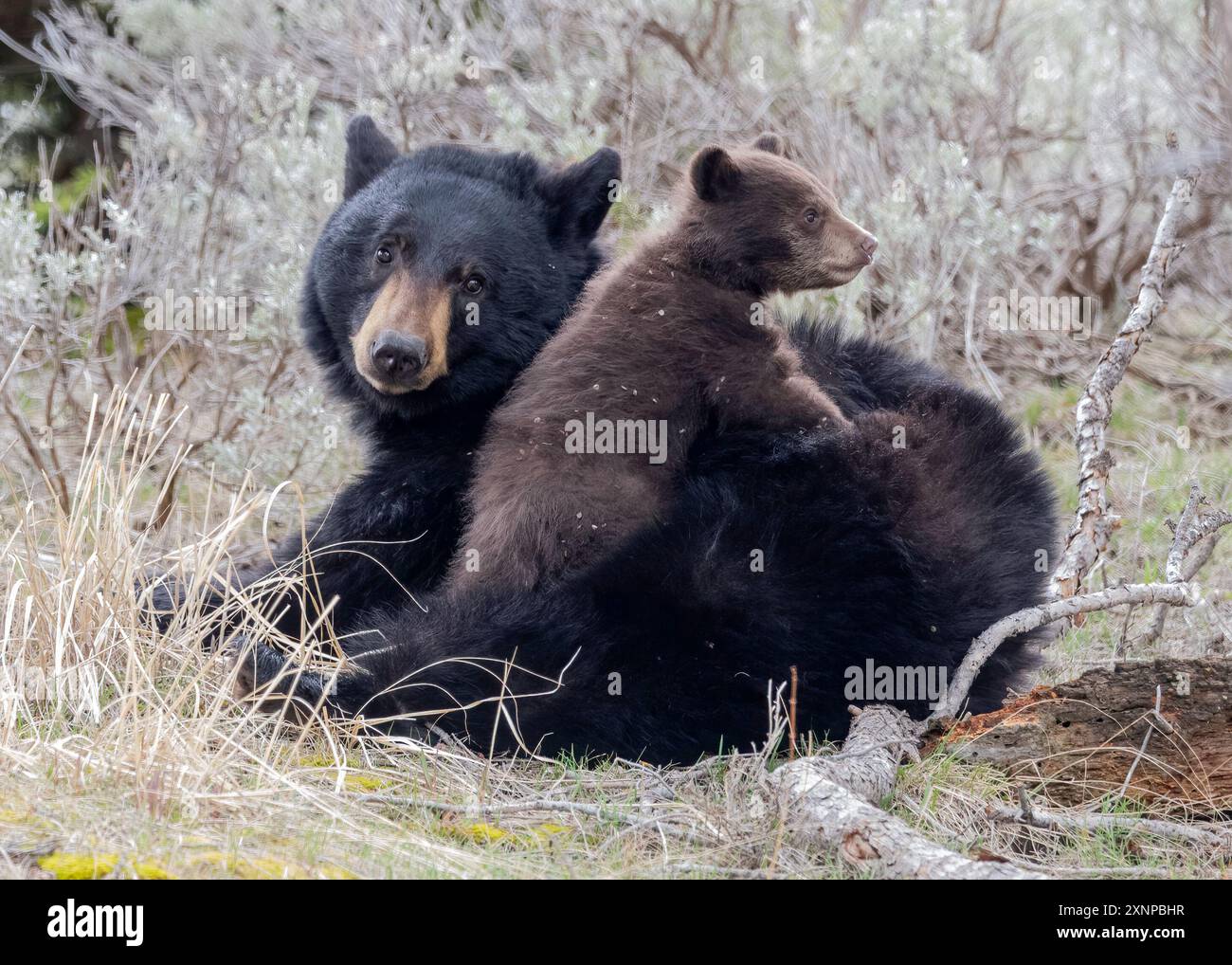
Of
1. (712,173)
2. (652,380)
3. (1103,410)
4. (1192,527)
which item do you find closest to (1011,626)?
(1192,527)

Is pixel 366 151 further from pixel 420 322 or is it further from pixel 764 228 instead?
pixel 764 228

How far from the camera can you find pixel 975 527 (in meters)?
3.96

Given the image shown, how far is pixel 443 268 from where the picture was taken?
450cm

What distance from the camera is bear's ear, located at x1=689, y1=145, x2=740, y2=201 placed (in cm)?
446

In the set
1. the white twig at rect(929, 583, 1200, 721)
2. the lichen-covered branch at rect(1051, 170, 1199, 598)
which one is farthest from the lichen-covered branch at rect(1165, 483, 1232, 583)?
the white twig at rect(929, 583, 1200, 721)

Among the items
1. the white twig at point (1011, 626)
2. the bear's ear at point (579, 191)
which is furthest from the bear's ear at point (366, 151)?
the white twig at point (1011, 626)

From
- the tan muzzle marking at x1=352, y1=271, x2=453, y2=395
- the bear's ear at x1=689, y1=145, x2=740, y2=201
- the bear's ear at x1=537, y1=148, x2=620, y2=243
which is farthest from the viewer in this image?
the bear's ear at x1=537, y1=148, x2=620, y2=243

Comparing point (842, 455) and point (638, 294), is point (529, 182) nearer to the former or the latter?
point (638, 294)

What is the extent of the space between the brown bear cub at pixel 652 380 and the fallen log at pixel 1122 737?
3.25 ft

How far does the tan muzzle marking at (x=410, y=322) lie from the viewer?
171 inches

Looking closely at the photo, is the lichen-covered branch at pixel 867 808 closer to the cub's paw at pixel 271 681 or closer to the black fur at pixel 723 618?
the black fur at pixel 723 618

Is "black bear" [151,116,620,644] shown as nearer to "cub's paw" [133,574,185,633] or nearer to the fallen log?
"cub's paw" [133,574,185,633]

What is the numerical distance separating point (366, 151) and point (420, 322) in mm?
919
